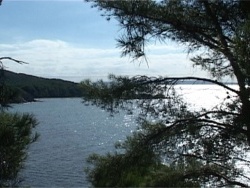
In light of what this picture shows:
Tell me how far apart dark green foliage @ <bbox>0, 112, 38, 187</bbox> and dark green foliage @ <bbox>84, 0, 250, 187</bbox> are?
1311 millimetres

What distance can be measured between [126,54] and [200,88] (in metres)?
1.05

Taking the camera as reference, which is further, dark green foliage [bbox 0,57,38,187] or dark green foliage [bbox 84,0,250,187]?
dark green foliage [bbox 0,57,38,187]

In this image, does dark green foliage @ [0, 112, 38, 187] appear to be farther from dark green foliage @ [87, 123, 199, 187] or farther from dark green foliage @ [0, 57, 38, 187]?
dark green foliage @ [87, 123, 199, 187]

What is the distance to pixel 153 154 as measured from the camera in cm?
524

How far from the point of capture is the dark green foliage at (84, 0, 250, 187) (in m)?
5.22

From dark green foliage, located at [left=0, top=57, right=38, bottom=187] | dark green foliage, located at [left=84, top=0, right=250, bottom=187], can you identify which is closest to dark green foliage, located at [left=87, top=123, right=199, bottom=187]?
dark green foliage, located at [left=84, top=0, right=250, bottom=187]

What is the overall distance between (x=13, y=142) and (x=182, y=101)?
102 inches

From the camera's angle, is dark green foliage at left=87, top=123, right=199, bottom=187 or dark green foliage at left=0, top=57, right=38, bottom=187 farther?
dark green foliage at left=0, top=57, right=38, bottom=187

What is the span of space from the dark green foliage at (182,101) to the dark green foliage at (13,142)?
51.6 inches

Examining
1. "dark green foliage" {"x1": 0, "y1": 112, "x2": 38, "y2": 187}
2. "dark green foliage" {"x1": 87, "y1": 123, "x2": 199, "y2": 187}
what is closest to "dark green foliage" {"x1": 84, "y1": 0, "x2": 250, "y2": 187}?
"dark green foliage" {"x1": 87, "y1": 123, "x2": 199, "y2": 187}

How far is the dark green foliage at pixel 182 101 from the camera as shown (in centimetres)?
522

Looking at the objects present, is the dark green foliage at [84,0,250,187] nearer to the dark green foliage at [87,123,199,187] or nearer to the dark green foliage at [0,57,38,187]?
the dark green foliage at [87,123,199,187]

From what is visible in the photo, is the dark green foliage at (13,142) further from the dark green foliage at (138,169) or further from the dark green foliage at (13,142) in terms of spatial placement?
the dark green foliage at (138,169)

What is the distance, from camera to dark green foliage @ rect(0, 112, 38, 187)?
5.98 meters
